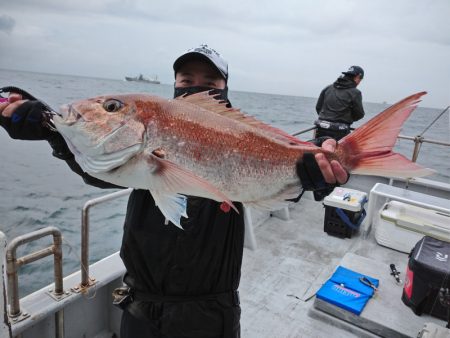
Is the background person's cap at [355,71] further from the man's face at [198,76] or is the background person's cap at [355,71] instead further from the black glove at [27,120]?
the black glove at [27,120]

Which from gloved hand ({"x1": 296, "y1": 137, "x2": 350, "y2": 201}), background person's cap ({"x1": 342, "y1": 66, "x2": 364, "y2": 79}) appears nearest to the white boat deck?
gloved hand ({"x1": 296, "y1": 137, "x2": 350, "y2": 201})

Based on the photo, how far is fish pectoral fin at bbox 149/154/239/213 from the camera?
1517 millimetres

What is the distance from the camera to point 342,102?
7.48m

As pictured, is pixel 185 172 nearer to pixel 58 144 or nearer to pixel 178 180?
pixel 178 180

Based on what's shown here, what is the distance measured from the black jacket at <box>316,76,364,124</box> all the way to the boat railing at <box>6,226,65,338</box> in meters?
6.41

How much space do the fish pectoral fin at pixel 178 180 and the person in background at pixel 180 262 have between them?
471 mm

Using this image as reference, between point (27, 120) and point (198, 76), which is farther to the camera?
point (198, 76)

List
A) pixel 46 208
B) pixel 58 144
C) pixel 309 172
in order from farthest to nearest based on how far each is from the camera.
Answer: pixel 46 208 → pixel 58 144 → pixel 309 172

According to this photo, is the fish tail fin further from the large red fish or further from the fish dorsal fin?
the fish dorsal fin

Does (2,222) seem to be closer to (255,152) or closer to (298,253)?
(298,253)

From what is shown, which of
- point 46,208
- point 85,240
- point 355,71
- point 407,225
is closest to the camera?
point 85,240

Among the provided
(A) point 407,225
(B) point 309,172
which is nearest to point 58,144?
(B) point 309,172

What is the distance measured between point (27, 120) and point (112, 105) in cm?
58

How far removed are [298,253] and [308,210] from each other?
5.65ft
